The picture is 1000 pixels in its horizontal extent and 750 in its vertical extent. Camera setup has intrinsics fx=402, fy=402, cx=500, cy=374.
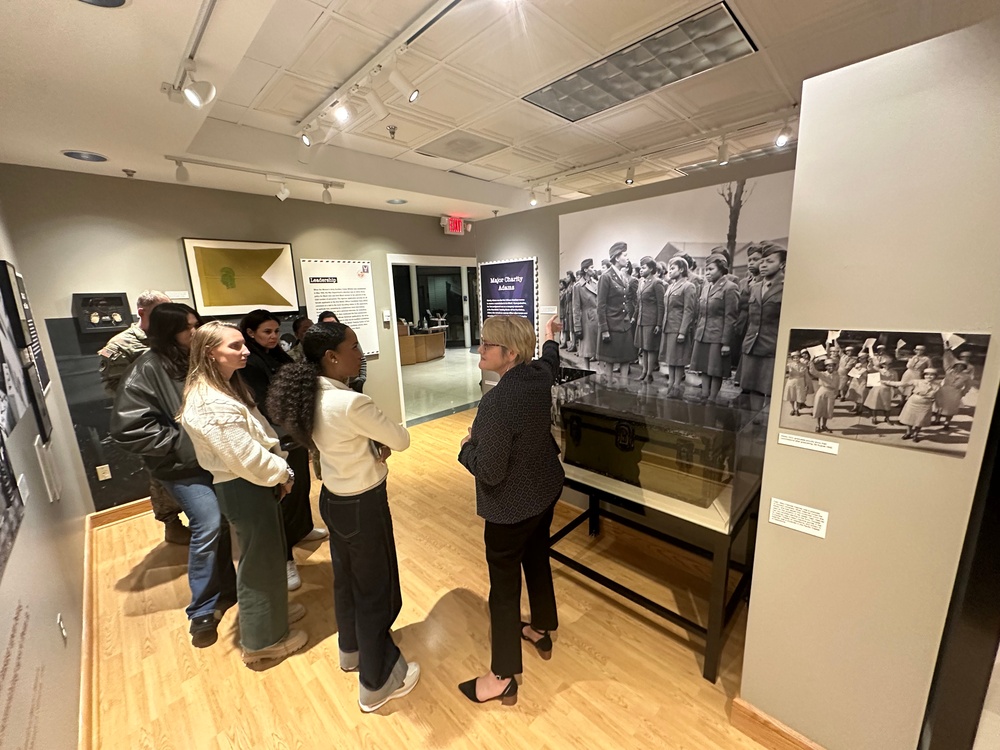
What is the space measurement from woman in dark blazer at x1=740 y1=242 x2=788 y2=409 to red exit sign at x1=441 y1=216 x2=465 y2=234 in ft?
13.5

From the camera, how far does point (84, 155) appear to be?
8.65 ft

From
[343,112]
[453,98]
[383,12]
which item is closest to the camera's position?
[383,12]

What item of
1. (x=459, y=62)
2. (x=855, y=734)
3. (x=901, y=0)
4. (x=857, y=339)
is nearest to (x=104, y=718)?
(x=855, y=734)

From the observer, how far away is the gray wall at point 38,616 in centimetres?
104

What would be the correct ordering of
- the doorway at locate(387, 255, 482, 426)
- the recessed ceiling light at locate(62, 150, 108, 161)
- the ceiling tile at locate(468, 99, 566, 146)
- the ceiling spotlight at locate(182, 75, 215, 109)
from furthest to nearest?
the doorway at locate(387, 255, 482, 426)
the ceiling tile at locate(468, 99, 566, 146)
the recessed ceiling light at locate(62, 150, 108, 161)
the ceiling spotlight at locate(182, 75, 215, 109)

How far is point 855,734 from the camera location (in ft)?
4.20

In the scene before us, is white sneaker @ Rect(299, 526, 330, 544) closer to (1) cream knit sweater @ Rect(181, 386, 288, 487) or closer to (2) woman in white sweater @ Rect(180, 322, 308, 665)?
(2) woman in white sweater @ Rect(180, 322, 308, 665)

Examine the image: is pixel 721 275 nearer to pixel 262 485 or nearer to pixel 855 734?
pixel 855 734

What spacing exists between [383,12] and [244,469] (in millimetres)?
2236

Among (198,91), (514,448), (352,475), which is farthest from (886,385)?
(198,91)

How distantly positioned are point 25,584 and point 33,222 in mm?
2989

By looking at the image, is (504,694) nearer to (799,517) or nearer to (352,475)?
(352,475)

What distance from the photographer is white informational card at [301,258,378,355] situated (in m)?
4.36

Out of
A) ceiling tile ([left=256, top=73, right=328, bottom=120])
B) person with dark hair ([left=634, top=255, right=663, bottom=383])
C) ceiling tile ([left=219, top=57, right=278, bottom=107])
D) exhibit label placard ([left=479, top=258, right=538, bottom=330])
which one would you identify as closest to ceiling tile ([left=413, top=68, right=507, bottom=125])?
ceiling tile ([left=256, top=73, right=328, bottom=120])
